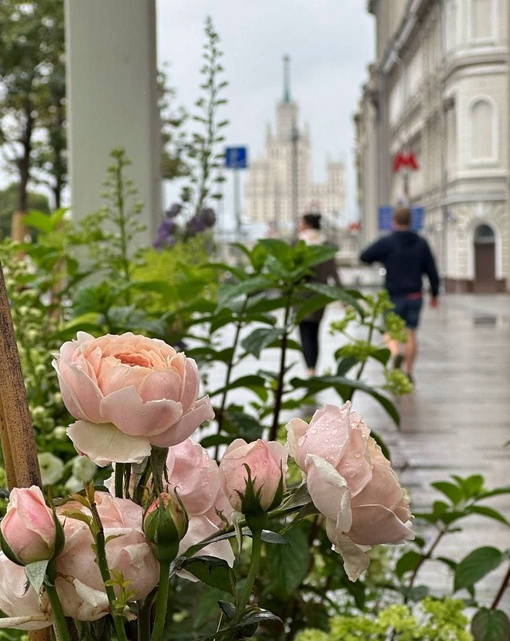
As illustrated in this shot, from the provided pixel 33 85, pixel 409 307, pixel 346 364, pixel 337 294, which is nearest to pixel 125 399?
pixel 337 294

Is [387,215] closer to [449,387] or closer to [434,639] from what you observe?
[449,387]

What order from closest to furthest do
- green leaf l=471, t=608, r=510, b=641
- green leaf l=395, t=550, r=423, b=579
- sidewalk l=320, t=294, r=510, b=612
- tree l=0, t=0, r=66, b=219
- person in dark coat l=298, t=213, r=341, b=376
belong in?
1. green leaf l=471, t=608, r=510, b=641
2. green leaf l=395, t=550, r=423, b=579
3. sidewalk l=320, t=294, r=510, b=612
4. person in dark coat l=298, t=213, r=341, b=376
5. tree l=0, t=0, r=66, b=219

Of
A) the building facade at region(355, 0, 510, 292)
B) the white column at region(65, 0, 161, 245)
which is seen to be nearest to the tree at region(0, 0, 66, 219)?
the building facade at region(355, 0, 510, 292)

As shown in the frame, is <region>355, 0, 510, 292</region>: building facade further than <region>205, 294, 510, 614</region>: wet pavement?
Yes

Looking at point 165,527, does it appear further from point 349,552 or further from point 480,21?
point 480,21

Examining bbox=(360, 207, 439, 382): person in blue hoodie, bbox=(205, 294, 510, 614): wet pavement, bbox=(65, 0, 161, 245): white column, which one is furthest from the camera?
bbox=(360, 207, 439, 382): person in blue hoodie

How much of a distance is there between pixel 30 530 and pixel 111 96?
3753 millimetres

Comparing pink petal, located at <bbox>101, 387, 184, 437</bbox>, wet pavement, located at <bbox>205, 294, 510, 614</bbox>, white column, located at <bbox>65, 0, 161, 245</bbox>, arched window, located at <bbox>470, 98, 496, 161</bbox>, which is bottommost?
wet pavement, located at <bbox>205, 294, 510, 614</bbox>

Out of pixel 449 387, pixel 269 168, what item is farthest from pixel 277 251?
pixel 269 168

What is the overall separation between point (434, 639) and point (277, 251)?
2.33 feet

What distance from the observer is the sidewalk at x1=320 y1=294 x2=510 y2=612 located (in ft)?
19.3

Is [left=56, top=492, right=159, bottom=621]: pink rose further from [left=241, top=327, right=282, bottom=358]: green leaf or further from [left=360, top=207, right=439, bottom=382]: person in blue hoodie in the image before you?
[left=360, top=207, right=439, bottom=382]: person in blue hoodie

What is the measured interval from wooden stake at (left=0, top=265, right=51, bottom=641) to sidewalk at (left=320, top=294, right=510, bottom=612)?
1849 millimetres

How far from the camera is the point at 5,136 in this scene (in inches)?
1483
